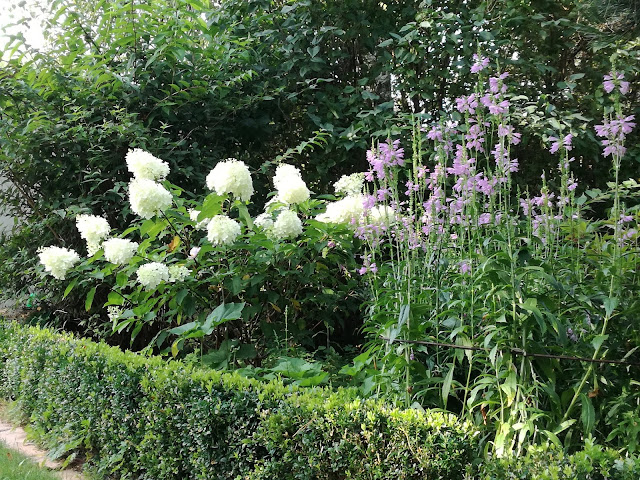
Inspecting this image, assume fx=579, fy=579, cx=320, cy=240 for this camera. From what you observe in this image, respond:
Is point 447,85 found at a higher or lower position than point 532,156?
higher

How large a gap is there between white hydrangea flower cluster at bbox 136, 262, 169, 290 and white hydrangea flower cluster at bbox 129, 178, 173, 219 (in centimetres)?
34

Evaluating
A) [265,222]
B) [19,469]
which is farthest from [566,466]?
[19,469]

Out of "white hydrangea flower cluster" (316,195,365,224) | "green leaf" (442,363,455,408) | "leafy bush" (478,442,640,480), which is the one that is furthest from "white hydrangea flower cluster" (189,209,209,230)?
"leafy bush" (478,442,640,480)

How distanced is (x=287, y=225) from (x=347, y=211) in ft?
1.46

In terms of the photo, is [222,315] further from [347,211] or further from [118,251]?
[347,211]

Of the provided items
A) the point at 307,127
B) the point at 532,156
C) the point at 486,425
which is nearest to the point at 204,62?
the point at 307,127

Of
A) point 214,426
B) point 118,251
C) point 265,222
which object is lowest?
point 214,426

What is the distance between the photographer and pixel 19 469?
144 inches

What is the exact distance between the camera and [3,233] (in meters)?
6.39

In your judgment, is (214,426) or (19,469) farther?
(19,469)

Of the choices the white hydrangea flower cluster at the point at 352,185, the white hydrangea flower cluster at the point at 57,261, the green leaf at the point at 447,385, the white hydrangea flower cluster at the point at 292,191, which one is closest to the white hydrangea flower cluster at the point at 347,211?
the white hydrangea flower cluster at the point at 292,191

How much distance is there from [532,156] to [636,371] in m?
4.23

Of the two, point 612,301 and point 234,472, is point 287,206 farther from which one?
point 612,301

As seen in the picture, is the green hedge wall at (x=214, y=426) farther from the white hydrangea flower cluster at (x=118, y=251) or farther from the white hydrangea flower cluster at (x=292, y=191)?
the white hydrangea flower cluster at (x=292, y=191)
